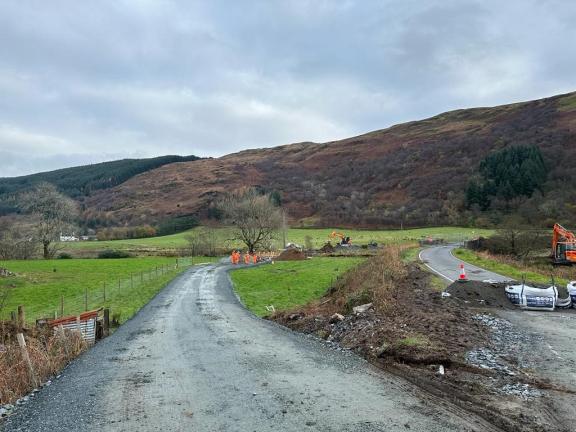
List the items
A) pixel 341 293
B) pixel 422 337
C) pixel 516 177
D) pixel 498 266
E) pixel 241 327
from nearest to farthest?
pixel 422 337, pixel 241 327, pixel 341 293, pixel 498 266, pixel 516 177

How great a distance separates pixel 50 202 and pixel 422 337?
7060 centimetres

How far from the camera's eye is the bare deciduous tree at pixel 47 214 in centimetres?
7000

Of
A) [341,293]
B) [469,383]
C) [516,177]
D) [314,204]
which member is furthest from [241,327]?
[314,204]

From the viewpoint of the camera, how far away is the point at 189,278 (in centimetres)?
4266

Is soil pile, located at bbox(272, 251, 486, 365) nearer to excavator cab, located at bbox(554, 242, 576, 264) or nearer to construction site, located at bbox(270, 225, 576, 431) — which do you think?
construction site, located at bbox(270, 225, 576, 431)

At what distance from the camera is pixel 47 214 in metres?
70.2

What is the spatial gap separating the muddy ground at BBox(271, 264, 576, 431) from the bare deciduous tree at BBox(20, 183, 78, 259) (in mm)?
60467

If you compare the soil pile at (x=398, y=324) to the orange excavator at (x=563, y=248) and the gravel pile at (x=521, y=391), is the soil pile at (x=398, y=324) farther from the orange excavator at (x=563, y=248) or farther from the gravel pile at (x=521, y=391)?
the orange excavator at (x=563, y=248)

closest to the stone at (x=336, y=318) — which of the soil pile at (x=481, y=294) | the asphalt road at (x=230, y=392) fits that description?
the asphalt road at (x=230, y=392)

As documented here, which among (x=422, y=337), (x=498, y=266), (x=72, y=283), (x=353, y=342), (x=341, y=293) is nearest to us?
(x=422, y=337)

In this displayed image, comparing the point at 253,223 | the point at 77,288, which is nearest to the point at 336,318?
the point at 77,288

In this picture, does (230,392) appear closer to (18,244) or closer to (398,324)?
(398,324)

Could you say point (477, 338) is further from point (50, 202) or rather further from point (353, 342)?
point (50, 202)

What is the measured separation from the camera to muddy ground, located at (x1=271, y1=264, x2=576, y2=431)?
8.40 metres
